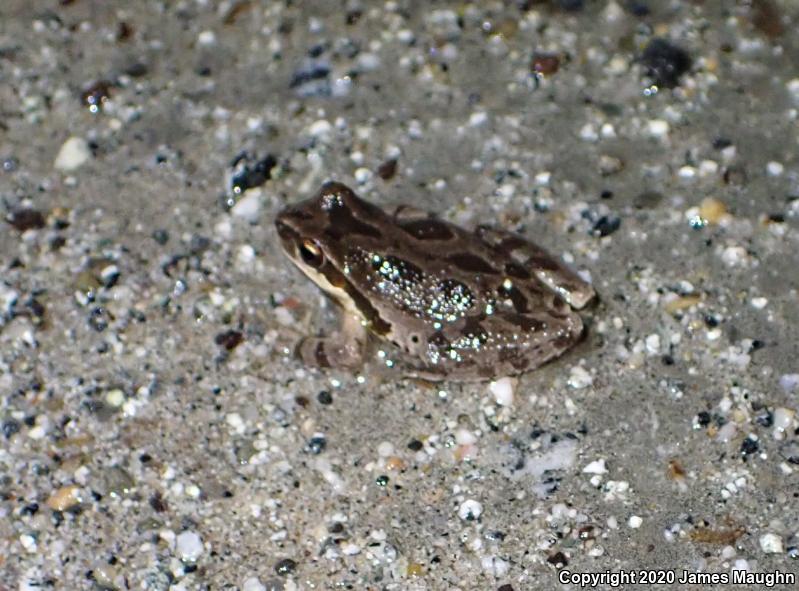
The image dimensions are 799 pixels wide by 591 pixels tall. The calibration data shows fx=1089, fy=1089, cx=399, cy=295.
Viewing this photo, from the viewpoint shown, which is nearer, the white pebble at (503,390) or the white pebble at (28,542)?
the white pebble at (28,542)

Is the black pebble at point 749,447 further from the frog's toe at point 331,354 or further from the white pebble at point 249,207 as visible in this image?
the white pebble at point 249,207

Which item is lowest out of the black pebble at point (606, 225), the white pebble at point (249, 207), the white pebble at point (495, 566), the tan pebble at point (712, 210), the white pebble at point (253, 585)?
the white pebble at point (253, 585)

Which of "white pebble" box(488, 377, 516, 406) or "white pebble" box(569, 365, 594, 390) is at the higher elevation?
"white pebble" box(569, 365, 594, 390)

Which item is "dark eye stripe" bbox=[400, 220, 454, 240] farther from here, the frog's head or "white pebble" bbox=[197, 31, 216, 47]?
"white pebble" bbox=[197, 31, 216, 47]

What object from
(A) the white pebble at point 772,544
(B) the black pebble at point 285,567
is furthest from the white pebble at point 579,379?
(B) the black pebble at point 285,567

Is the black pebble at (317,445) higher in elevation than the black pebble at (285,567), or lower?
higher

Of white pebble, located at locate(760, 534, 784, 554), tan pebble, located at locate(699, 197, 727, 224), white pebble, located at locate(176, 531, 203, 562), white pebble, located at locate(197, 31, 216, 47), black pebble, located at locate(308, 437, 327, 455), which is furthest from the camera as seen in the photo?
white pebble, located at locate(197, 31, 216, 47)

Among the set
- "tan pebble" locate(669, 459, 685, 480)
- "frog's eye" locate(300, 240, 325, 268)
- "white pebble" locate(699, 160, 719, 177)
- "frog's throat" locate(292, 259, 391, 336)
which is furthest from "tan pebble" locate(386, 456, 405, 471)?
"white pebble" locate(699, 160, 719, 177)

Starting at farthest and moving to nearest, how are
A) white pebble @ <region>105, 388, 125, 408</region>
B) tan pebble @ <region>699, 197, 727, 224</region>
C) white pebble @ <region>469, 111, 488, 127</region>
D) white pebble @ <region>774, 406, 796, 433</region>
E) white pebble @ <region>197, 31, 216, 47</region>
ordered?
white pebble @ <region>197, 31, 216, 47</region>
white pebble @ <region>469, 111, 488, 127</region>
tan pebble @ <region>699, 197, 727, 224</region>
white pebble @ <region>105, 388, 125, 408</region>
white pebble @ <region>774, 406, 796, 433</region>
